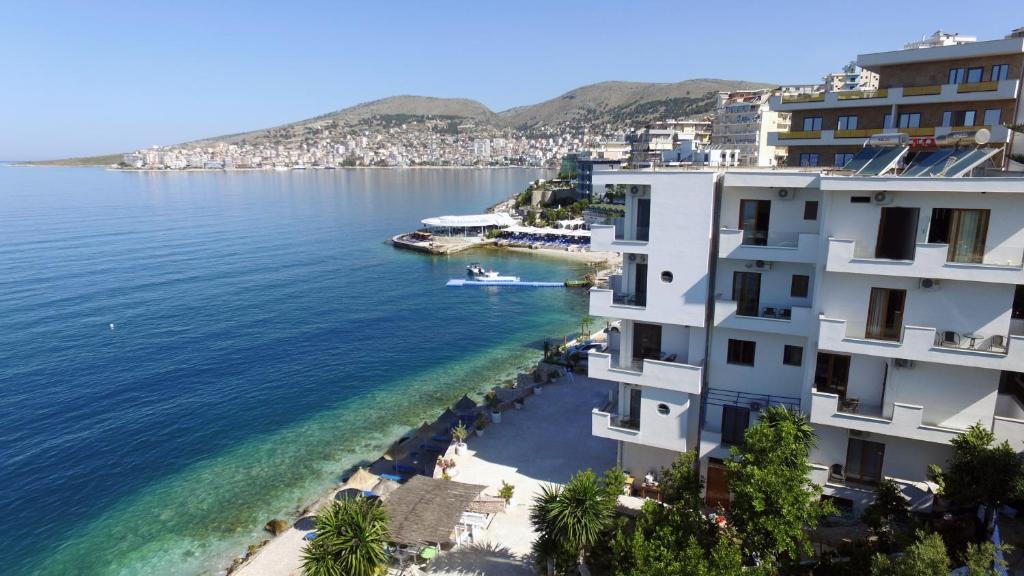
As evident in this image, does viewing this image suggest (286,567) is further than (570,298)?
No

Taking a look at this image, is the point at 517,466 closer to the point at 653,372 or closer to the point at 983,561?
the point at 653,372

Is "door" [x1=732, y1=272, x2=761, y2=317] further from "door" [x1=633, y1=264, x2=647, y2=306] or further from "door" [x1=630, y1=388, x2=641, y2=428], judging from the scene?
"door" [x1=630, y1=388, x2=641, y2=428]

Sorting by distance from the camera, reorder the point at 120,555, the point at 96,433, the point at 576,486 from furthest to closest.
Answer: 1. the point at 96,433
2. the point at 120,555
3. the point at 576,486

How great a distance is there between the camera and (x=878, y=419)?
51.1 feet

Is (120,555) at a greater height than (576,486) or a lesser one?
lesser

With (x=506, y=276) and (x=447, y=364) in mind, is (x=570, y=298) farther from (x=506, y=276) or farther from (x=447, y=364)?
(x=447, y=364)

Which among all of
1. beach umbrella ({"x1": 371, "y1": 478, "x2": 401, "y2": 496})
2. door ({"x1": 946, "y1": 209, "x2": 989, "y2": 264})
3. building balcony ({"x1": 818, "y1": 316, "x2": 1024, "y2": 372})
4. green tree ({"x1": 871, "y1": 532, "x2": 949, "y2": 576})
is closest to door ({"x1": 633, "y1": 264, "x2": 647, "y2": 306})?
building balcony ({"x1": 818, "y1": 316, "x2": 1024, "y2": 372})

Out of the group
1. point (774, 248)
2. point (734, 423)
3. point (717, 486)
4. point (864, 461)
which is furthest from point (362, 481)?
point (864, 461)

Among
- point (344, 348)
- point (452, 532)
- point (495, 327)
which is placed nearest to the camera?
point (452, 532)

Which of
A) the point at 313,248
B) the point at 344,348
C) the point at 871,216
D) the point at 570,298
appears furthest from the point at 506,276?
the point at 871,216

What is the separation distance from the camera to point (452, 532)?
58.6 ft

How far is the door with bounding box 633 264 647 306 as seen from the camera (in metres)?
18.8

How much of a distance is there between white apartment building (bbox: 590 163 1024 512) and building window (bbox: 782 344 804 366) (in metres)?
0.03

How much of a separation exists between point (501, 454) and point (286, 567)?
9083 millimetres
